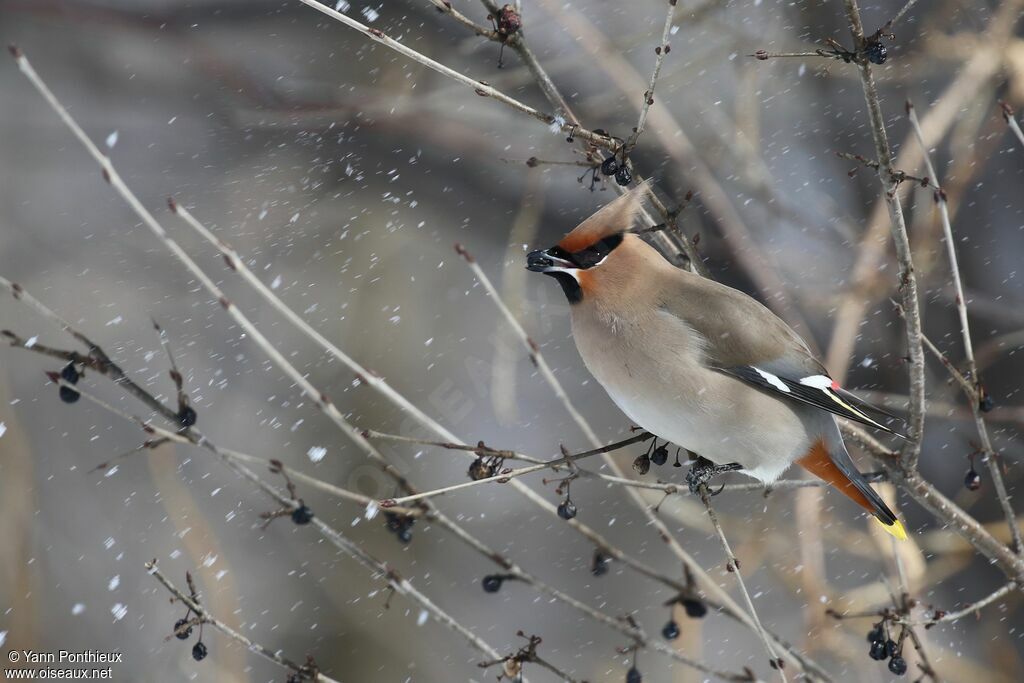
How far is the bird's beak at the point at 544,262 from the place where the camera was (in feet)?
9.32

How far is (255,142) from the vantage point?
7.29 meters

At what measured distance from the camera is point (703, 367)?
3.17 meters

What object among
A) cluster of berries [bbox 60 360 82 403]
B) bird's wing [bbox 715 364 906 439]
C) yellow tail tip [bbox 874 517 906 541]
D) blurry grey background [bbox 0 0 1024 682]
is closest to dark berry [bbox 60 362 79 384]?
cluster of berries [bbox 60 360 82 403]

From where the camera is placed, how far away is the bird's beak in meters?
2.84

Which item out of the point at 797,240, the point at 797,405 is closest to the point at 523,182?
the point at 797,240

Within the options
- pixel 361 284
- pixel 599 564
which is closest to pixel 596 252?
pixel 599 564

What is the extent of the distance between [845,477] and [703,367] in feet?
1.61

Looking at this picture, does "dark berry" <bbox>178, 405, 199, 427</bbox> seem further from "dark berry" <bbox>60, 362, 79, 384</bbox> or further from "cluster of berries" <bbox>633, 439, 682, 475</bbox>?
"cluster of berries" <bbox>633, 439, 682, 475</bbox>

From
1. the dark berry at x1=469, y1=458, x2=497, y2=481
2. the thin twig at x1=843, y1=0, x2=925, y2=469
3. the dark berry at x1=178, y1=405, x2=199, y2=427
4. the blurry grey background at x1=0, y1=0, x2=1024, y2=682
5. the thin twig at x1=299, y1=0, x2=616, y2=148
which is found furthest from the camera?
the blurry grey background at x1=0, y1=0, x2=1024, y2=682

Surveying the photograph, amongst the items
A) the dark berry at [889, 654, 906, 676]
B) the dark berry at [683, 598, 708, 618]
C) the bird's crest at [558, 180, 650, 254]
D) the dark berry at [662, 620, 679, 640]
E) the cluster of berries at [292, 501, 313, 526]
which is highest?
the bird's crest at [558, 180, 650, 254]

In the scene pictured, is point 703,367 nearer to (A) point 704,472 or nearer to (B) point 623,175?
(A) point 704,472

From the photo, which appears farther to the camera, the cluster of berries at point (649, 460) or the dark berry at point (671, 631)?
the dark berry at point (671, 631)

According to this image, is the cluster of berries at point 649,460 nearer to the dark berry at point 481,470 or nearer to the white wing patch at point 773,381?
the white wing patch at point 773,381

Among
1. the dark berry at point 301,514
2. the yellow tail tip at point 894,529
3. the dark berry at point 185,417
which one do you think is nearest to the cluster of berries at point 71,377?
the dark berry at point 185,417
